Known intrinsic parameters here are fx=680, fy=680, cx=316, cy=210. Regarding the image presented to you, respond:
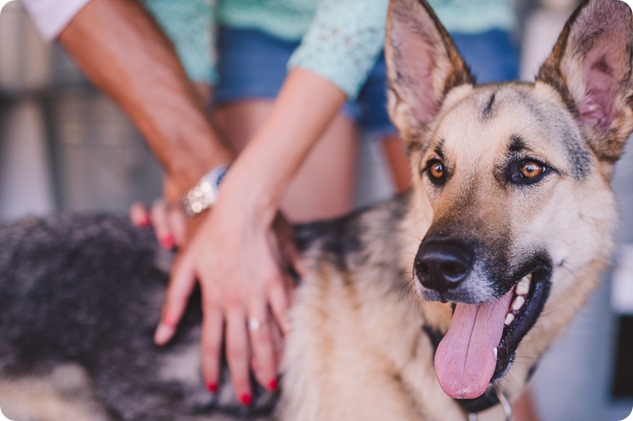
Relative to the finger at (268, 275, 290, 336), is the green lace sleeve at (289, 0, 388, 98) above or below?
above

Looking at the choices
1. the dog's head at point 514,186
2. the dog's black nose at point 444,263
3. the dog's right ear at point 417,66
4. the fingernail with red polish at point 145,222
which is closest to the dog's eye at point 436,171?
the dog's head at point 514,186

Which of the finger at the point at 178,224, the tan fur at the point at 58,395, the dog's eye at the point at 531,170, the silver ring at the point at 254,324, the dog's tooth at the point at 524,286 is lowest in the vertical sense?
the tan fur at the point at 58,395

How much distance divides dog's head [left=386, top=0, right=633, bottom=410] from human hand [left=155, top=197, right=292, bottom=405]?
0.45m

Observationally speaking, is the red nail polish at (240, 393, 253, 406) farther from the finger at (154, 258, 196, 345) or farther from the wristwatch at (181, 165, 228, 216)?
the wristwatch at (181, 165, 228, 216)

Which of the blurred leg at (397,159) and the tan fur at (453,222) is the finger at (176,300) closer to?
the tan fur at (453,222)

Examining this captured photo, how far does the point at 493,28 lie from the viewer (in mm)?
2268

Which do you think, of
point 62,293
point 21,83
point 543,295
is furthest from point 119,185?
point 543,295

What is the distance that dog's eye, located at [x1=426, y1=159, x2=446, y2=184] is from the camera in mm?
1742

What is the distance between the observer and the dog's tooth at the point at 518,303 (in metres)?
1.59

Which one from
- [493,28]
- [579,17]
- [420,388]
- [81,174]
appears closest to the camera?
[579,17]

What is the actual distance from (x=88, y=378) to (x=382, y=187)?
2226 mm

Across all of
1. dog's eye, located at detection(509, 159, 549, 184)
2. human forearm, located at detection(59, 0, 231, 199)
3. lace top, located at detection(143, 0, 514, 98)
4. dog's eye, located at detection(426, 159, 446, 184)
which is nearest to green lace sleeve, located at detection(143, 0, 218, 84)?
lace top, located at detection(143, 0, 514, 98)

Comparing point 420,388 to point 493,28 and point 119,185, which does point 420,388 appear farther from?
point 119,185

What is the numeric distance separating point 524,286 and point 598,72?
1.88ft
